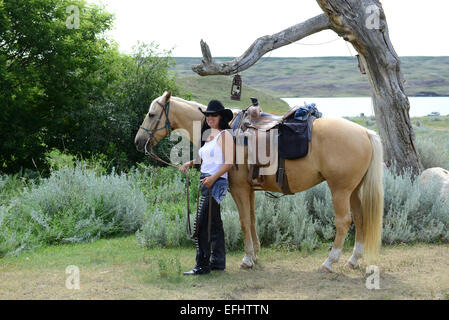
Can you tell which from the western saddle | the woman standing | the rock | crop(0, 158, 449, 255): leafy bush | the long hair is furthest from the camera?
the rock

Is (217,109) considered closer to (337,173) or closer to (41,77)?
(337,173)

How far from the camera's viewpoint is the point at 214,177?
18.0 ft

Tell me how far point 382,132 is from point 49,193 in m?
6.49

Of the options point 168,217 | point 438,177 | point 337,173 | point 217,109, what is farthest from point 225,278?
point 438,177

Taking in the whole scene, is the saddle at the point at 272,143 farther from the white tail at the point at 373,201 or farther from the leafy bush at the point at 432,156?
the leafy bush at the point at 432,156

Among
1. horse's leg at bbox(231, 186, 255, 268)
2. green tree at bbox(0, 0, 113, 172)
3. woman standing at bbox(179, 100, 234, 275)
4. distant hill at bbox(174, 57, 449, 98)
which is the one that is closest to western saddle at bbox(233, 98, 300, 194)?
horse's leg at bbox(231, 186, 255, 268)

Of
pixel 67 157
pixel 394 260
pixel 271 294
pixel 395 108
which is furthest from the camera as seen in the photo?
pixel 67 157

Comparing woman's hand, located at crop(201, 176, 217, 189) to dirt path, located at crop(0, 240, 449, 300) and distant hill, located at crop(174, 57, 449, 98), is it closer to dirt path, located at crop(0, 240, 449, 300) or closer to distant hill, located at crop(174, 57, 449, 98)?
dirt path, located at crop(0, 240, 449, 300)

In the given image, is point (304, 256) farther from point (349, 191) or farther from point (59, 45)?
point (59, 45)

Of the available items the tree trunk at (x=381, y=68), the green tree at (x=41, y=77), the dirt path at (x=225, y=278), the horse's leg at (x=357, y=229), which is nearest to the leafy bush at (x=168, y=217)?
the dirt path at (x=225, y=278)

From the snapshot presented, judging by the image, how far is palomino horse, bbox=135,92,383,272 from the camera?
5.55m

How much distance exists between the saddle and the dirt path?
Result: 1156mm


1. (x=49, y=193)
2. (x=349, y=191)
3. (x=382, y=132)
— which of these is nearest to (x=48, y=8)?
(x=49, y=193)

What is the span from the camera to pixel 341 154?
5527 millimetres
